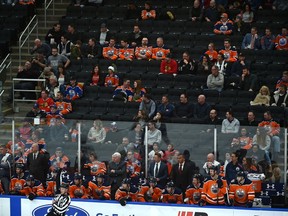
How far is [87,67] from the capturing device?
2311 cm

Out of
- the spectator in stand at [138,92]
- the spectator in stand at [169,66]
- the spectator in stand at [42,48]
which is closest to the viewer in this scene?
the spectator in stand at [138,92]

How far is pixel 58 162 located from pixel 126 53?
4.89 metres

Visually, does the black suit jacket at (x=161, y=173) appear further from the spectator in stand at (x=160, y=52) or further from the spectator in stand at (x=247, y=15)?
the spectator in stand at (x=247, y=15)

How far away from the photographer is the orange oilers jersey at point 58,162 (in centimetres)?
1877

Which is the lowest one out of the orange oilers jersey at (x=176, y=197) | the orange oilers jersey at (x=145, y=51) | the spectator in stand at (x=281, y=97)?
the orange oilers jersey at (x=176, y=197)

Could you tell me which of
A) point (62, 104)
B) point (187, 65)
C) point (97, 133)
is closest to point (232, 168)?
point (97, 133)

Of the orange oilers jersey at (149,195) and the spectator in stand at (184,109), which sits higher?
the spectator in stand at (184,109)

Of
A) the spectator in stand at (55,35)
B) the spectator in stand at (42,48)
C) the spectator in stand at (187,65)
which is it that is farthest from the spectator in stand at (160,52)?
the spectator in stand at (42,48)

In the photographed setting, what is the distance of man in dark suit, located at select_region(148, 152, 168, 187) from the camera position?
18.3 m

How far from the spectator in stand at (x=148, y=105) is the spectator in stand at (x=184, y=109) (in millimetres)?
478

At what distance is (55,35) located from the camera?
2389cm

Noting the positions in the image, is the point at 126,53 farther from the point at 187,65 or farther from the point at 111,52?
the point at 187,65

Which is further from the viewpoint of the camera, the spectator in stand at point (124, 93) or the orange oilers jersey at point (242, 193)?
the spectator in stand at point (124, 93)

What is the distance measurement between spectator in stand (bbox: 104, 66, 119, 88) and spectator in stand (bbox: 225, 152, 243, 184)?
496 centimetres
